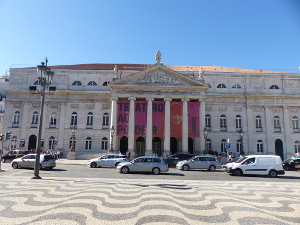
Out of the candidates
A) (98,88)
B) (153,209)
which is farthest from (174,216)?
(98,88)

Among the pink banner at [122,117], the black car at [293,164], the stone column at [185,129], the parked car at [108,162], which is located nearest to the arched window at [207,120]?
the stone column at [185,129]

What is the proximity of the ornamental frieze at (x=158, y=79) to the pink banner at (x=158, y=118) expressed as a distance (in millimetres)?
3206

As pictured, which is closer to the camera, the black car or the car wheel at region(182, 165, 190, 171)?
the car wheel at region(182, 165, 190, 171)

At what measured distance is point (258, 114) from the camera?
37.0 m

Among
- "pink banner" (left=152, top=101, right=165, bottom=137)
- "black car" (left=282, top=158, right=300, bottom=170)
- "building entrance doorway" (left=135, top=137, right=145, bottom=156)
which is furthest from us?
"building entrance doorway" (left=135, top=137, right=145, bottom=156)

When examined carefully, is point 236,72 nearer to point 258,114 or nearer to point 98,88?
point 258,114

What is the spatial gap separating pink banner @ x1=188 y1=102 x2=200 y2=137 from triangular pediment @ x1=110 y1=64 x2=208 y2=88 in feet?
10.5

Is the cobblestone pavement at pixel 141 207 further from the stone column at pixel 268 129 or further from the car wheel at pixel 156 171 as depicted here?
the stone column at pixel 268 129

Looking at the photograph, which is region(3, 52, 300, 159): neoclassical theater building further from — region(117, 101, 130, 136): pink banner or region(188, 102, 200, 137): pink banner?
region(117, 101, 130, 136): pink banner

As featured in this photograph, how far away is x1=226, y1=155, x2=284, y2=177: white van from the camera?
15852 mm

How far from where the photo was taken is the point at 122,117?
32.0m

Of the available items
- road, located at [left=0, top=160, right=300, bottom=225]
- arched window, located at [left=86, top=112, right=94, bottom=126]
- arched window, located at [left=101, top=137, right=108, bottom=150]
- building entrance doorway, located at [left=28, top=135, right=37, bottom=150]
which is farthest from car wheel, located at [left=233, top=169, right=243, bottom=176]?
building entrance doorway, located at [left=28, top=135, right=37, bottom=150]

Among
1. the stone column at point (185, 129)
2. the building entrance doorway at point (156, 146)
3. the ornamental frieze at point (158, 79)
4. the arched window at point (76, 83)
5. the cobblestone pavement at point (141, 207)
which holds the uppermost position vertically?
the arched window at point (76, 83)

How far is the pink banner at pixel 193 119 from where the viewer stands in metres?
31.8
